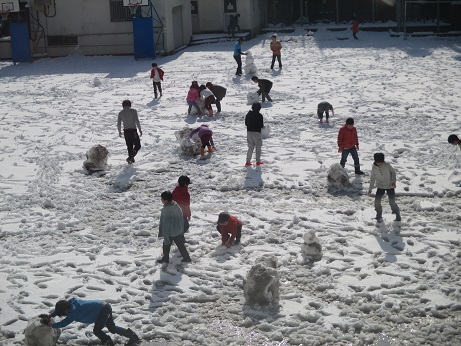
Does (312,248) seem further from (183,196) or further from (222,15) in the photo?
(222,15)

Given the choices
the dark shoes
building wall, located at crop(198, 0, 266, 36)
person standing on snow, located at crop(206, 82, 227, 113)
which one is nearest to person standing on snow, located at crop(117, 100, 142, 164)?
person standing on snow, located at crop(206, 82, 227, 113)

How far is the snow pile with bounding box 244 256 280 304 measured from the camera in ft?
34.8

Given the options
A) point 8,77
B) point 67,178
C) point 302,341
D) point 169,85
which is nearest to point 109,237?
point 67,178

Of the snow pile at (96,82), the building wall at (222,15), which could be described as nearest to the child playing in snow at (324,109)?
the snow pile at (96,82)

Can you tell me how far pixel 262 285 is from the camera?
10.6 meters

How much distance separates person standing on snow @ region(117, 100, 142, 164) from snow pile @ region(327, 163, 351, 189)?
15.8 feet

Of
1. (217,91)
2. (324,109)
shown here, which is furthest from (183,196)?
(217,91)

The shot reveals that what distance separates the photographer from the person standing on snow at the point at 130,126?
17.4m

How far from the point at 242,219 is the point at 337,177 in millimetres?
2553

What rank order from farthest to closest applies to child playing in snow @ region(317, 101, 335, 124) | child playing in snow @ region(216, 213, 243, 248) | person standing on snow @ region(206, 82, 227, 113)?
person standing on snow @ region(206, 82, 227, 113), child playing in snow @ region(317, 101, 335, 124), child playing in snow @ region(216, 213, 243, 248)

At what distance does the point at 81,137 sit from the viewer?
808 inches

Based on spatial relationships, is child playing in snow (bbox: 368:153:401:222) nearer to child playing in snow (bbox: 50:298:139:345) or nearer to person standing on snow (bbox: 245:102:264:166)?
person standing on snow (bbox: 245:102:264:166)

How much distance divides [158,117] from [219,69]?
348 inches

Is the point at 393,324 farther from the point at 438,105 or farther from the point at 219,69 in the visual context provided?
the point at 219,69
